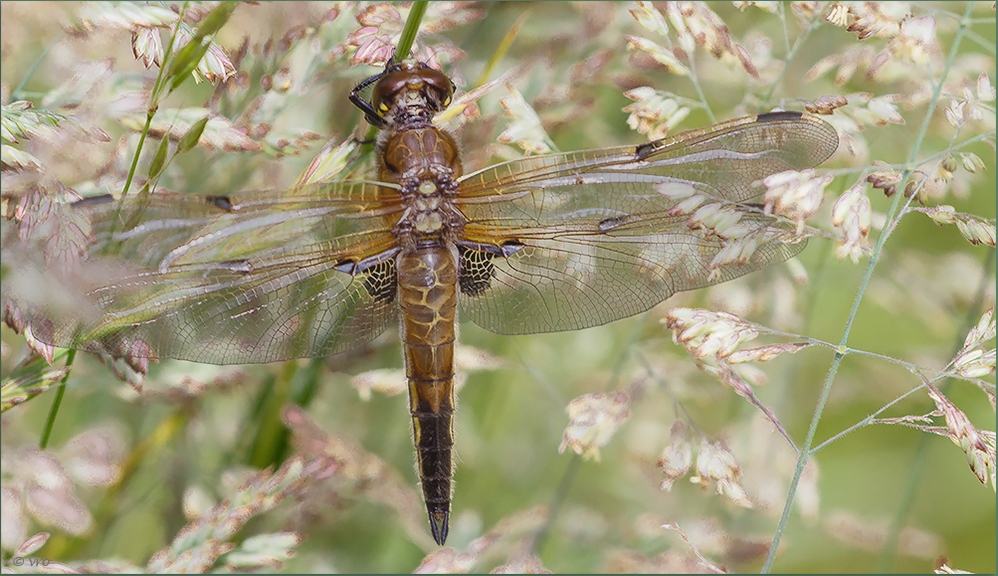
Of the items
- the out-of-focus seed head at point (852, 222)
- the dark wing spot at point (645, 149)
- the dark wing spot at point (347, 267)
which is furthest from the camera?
the dark wing spot at point (347, 267)

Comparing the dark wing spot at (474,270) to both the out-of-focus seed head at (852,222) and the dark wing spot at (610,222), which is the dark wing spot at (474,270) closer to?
the dark wing spot at (610,222)

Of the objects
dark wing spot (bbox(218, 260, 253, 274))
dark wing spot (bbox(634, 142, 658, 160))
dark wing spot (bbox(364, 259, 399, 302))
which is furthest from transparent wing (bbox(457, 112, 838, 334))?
dark wing spot (bbox(218, 260, 253, 274))

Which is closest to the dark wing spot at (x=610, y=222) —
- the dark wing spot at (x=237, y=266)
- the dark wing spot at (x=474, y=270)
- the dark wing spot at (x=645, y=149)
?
the dark wing spot at (x=645, y=149)

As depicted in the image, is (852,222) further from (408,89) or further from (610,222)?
(408,89)

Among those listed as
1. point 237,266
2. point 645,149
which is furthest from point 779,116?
point 237,266

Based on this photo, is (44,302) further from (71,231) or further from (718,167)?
(718,167)

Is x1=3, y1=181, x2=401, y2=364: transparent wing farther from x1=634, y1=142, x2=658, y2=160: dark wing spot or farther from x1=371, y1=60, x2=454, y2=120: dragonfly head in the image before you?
x1=634, y1=142, x2=658, y2=160: dark wing spot
